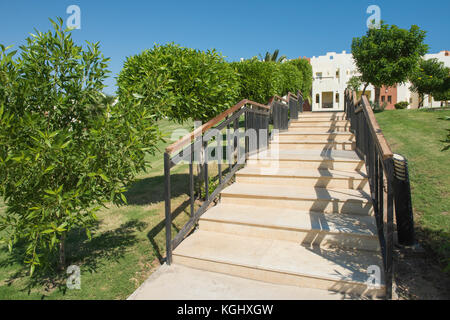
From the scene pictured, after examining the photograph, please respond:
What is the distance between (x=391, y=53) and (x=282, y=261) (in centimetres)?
1525

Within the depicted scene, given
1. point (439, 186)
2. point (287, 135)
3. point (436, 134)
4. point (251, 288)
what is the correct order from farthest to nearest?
1. point (436, 134)
2. point (287, 135)
3. point (439, 186)
4. point (251, 288)

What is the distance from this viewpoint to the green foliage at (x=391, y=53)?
14266 mm

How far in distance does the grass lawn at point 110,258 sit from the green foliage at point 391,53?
43.4ft

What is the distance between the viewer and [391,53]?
14.5 metres

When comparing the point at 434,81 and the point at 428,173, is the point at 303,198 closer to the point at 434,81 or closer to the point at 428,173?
the point at 428,173

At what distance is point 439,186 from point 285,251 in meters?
3.83

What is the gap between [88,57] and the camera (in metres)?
3.15

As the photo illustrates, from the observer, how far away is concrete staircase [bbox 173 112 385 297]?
294cm

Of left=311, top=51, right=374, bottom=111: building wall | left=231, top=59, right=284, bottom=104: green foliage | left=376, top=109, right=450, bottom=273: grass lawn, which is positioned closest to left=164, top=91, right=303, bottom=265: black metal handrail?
left=231, top=59, right=284, bottom=104: green foliage

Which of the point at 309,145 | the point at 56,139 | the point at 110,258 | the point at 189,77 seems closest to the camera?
the point at 56,139

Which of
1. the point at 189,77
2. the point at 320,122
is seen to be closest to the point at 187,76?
the point at 189,77

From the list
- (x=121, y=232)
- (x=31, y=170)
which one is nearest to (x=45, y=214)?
(x=31, y=170)
